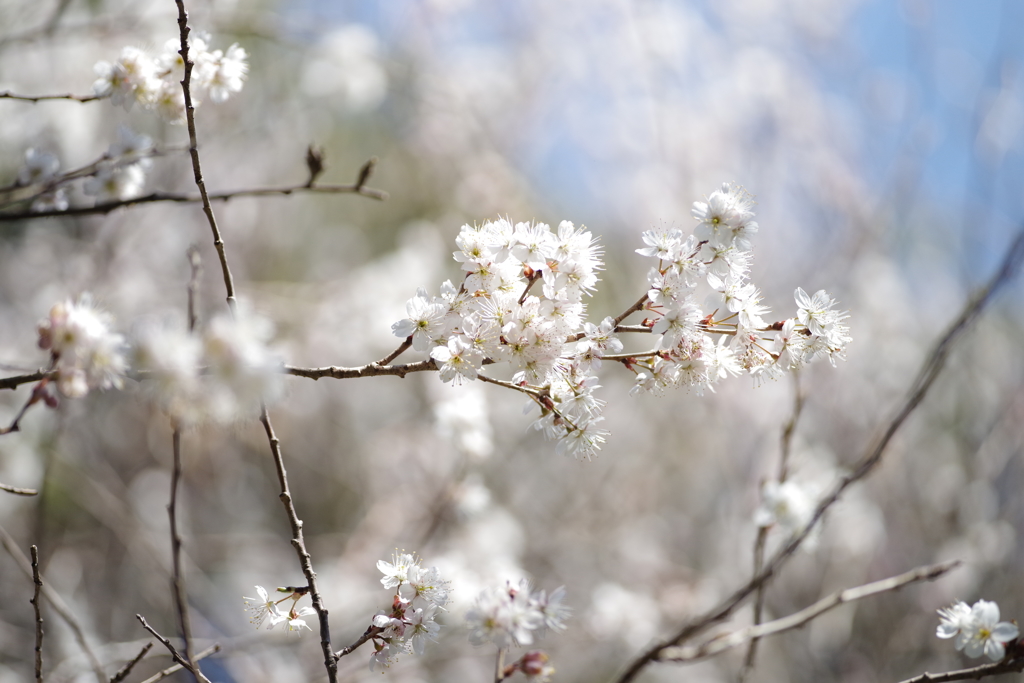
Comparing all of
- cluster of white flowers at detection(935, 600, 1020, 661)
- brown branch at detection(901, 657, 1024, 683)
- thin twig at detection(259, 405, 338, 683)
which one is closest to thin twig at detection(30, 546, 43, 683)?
thin twig at detection(259, 405, 338, 683)

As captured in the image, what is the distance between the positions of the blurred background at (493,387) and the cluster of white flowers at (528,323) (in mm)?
1136

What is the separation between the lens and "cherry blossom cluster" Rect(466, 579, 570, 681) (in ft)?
3.78

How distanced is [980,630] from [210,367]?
5.19 feet

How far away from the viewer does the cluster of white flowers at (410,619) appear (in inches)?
48.6

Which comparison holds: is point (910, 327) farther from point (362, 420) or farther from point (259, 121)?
point (259, 121)

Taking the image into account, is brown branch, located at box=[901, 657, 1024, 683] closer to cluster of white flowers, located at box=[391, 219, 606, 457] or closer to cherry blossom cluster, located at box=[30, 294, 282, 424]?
cluster of white flowers, located at box=[391, 219, 606, 457]

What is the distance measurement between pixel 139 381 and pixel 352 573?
9.42 feet

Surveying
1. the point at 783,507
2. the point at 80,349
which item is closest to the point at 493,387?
the point at 783,507

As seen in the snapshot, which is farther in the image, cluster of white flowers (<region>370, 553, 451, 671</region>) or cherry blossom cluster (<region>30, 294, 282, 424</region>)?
cluster of white flowers (<region>370, 553, 451, 671</region>)

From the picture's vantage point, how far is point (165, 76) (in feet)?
5.06

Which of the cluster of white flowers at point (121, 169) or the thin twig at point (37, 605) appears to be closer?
the thin twig at point (37, 605)

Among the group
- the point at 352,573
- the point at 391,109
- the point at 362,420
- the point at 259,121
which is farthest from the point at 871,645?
the point at 391,109

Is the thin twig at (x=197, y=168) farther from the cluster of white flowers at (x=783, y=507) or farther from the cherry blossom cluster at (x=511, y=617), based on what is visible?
the cluster of white flowers at (x=783, y=507)

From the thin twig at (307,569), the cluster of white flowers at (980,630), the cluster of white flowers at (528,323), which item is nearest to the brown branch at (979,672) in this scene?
the cluster of white flowers at (980,630)
